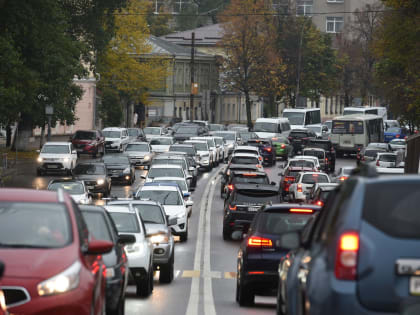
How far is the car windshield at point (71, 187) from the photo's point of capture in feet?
118

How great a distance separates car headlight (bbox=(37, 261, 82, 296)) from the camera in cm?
893

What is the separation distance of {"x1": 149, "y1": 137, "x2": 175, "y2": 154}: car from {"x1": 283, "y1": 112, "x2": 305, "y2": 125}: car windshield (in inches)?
900

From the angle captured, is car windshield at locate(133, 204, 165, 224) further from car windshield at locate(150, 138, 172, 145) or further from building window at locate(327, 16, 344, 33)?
building window at locate(327, 16, 344, 33)

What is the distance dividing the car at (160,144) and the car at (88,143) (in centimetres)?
317

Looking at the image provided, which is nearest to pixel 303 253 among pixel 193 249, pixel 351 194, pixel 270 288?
pixel 351 194

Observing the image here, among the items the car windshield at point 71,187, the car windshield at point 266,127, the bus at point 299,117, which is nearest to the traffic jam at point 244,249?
the car windshield at point 71,187

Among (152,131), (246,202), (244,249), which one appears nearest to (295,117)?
(152,131)

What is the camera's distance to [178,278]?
21406 millimetres

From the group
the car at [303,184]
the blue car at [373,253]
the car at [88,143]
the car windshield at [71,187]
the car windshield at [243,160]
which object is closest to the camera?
the blue car at [373,253]

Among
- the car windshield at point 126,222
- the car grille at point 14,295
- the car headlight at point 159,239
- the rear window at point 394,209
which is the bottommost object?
the car headlight at point 159,239

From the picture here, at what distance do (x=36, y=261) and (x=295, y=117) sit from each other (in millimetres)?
81843

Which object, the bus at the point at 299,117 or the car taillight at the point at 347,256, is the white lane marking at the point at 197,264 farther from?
the bus at the point at 299,117

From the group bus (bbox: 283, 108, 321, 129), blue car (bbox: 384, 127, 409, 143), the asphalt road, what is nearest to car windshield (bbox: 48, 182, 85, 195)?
the asphalt road

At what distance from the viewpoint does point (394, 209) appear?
288 inches
